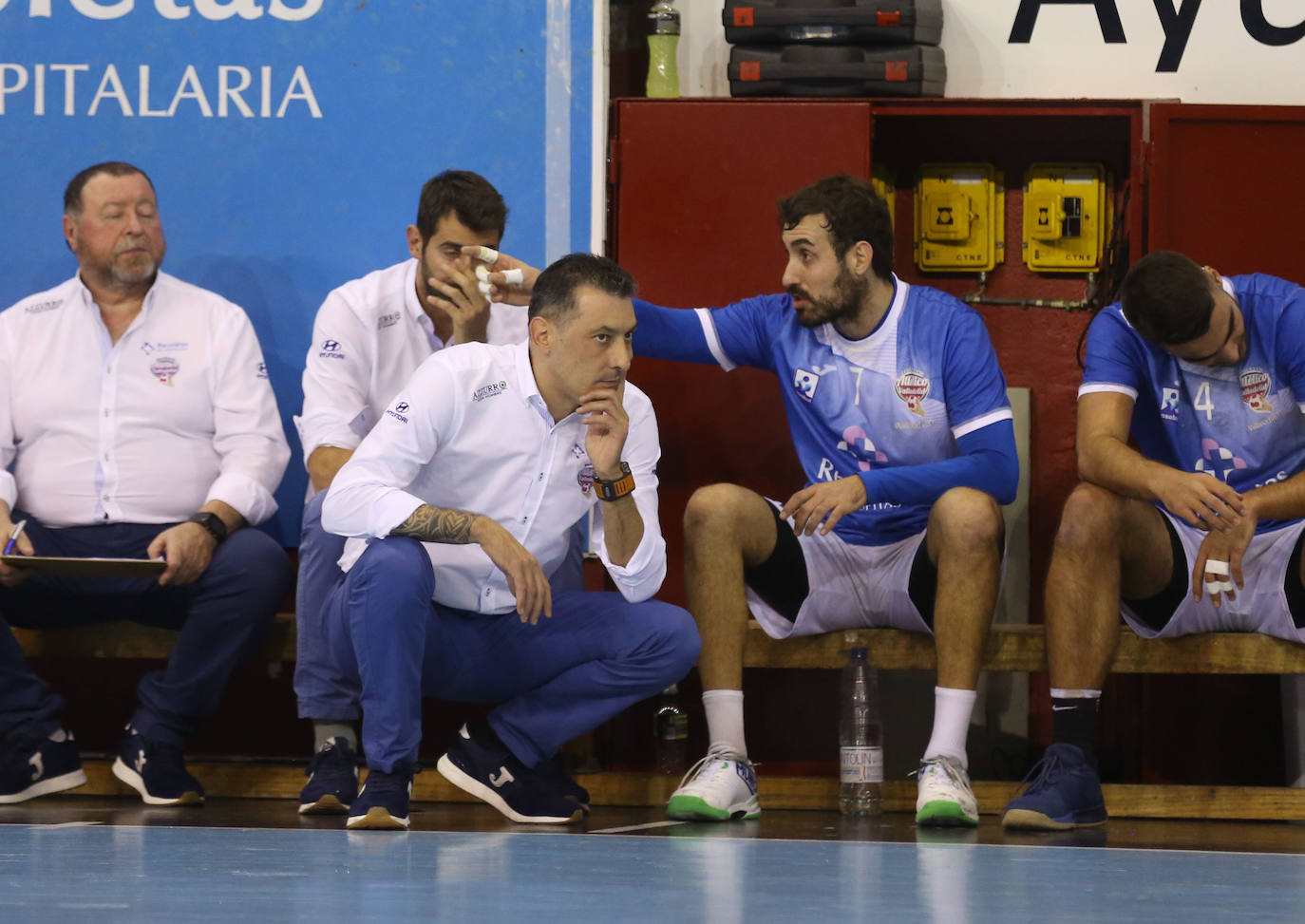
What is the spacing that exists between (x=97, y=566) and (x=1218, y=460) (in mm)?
2516

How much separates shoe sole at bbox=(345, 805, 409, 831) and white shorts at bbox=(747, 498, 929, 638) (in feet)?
3.55

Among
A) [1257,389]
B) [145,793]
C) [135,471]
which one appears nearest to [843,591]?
[1257,389]

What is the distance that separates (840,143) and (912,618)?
1.33 metres

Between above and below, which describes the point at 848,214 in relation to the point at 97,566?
above

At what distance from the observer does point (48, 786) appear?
384 cm

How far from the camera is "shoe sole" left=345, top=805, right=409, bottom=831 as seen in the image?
124 inches

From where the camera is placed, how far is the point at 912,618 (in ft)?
12.7

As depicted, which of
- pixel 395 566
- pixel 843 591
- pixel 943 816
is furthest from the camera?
pixel 843 591

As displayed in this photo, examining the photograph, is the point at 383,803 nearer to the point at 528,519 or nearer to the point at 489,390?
the point at 528,519

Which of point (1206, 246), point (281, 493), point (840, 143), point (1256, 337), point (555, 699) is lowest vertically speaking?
point (555, 699)

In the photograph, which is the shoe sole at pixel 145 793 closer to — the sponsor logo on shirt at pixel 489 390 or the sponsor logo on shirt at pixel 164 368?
the sponsor logo on shirt at pixel 164 368

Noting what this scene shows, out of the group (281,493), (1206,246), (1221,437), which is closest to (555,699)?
(281,493)

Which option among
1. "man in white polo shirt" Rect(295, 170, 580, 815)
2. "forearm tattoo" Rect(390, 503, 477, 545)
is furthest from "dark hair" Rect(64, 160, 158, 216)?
"forearm tattoo" Rect(390, 503, 477, 545)

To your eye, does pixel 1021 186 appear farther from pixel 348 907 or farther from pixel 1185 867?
pixel 348 907
